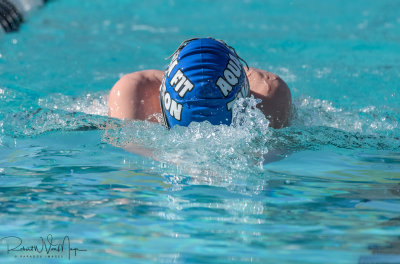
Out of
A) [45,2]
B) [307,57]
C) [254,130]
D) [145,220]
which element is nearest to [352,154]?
[254,130]

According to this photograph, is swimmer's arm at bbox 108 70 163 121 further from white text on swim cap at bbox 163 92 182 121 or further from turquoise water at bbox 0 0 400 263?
white text on swim cap at bbox 163 92 182 121

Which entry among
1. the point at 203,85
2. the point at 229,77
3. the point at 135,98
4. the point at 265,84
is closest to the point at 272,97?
the point at 265,84

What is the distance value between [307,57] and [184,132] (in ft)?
13.7

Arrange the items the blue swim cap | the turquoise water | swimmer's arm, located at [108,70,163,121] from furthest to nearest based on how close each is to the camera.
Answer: swimmer's arm, located at [108,70,163,121]
the blue swim cap
the turquoise water

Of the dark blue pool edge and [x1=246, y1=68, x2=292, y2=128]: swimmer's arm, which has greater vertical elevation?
the dark blue pool edge

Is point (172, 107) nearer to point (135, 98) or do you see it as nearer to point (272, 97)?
point (135, 98)

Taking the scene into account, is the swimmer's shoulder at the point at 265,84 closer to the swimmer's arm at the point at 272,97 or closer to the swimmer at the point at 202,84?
the swimmer's arm at the point at 272,97

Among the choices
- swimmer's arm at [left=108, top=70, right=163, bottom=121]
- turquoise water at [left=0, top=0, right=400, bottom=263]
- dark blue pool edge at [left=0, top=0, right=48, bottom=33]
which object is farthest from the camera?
dark blue pool edge at [left=0, top=0, right=48, bottom=33]

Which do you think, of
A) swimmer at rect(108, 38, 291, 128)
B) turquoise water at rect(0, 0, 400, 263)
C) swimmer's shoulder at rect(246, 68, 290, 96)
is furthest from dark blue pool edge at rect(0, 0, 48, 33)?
swimmer at rect(108, 38, 291, 128)

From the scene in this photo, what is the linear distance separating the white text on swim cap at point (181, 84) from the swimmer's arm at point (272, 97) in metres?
0.69

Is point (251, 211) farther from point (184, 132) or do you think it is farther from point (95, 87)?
point (95, 87)

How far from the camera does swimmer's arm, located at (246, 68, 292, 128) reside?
338 centimetres

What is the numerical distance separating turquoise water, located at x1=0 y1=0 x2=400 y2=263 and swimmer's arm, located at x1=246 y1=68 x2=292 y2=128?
0.43ft

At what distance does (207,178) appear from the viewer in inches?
107
